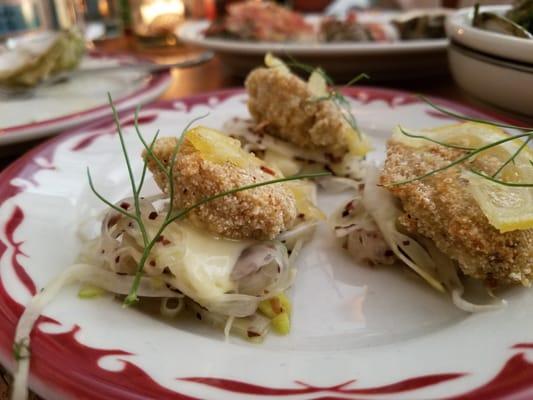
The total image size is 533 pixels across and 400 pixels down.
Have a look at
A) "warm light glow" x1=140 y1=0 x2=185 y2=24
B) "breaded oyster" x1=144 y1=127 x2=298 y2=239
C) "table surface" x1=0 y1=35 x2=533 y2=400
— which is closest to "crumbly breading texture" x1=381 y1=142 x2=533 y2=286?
"breaded oyster" x1=144 y1=127 x2=298 y2=239

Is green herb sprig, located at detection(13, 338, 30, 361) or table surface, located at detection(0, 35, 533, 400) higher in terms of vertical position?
green herb sprig, located at detection(13, 338, 30, 361)

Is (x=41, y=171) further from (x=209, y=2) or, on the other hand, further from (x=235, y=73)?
(x=209, y=2)

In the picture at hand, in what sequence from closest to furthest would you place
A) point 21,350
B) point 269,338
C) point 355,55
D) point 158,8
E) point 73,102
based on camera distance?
point 21,350, point 269,338, point 73,102, point 355,55, point 158,8

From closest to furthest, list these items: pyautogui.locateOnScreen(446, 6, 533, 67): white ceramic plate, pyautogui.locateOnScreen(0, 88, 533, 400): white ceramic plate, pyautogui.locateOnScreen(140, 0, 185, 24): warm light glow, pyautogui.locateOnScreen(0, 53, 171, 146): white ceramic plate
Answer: pyautogui.locateOnScreen(0, 88, 533, 400): white ceramic plate
pyautogui.locateOnScreen(446, 6, 533, 67): white ceramic plate
pyautogui.locateOnScreen(0, 53, 171, 146): white ceramic plate
pyautogui.locateOnScreen(140, 0, 185, 24): warm light glow

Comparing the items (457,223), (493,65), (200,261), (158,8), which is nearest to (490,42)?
(493,65)

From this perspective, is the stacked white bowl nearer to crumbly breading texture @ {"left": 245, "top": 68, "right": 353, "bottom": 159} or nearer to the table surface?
the table surface

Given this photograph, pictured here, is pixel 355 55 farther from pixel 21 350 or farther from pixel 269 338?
pixel 21 350

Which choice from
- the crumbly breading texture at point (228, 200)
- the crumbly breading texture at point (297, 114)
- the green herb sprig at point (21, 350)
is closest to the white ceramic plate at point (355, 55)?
the crumbly breading texture at point (297, 114)
